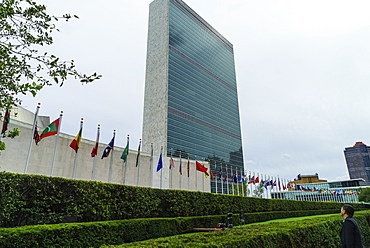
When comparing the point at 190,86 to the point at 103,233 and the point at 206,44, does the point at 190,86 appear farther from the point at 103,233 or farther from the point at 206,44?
the point at 103,233

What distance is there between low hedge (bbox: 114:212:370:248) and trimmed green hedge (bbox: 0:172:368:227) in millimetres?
7516

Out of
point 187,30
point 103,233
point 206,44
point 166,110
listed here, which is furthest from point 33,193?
point 206,44

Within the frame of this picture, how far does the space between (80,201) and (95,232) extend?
2134 millimetres

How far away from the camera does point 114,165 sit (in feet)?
89.6

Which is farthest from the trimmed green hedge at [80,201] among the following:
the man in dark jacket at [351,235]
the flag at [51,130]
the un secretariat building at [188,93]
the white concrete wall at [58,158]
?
the un secretariat building at [188,93]

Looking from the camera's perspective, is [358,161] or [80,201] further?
[358,161]

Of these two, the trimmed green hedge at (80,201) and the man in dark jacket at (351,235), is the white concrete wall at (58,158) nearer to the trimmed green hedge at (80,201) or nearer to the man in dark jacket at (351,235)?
the trimmed green hedge at (80,201)

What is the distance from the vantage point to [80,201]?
12.0 m

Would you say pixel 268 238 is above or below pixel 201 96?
below

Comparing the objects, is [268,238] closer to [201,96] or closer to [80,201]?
[80,201]

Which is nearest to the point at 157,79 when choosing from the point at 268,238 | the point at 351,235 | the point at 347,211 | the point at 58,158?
the point at 58,158

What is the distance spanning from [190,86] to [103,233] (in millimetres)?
73185

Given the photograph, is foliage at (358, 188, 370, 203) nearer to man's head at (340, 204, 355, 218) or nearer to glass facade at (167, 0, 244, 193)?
glass facade at (167, 0, 244, 193)

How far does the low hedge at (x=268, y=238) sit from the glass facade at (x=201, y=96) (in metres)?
57.3
